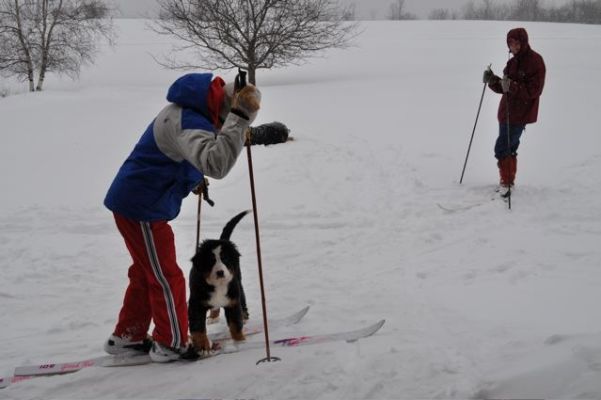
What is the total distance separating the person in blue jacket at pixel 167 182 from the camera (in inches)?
97.8

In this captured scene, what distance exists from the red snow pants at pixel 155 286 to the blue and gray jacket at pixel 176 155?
110 mm

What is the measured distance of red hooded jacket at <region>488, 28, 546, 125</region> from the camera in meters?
6.46

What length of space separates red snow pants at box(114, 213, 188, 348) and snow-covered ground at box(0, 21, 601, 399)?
0.90ft

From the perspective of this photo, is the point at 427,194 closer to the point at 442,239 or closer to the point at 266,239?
the point at 442,239

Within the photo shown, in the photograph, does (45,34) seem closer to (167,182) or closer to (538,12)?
(167,182)

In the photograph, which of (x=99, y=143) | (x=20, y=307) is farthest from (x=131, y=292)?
(x=99, y=143)

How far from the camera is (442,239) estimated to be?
5.43 metres

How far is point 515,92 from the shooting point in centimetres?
655

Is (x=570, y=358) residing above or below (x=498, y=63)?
below

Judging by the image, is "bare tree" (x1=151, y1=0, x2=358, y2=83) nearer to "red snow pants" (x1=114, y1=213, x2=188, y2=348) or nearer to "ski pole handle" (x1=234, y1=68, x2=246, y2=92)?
"red snow pants" (x1=114, y1=213, x2=188, y2=348)

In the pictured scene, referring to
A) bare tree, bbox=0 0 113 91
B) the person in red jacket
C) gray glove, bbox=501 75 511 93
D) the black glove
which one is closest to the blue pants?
the person in red jacket

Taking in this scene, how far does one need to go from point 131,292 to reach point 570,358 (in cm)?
273

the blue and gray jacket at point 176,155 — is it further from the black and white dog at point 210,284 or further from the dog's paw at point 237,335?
the dog's paw at point 237,335

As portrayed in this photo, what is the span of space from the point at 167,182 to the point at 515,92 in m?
5.51
